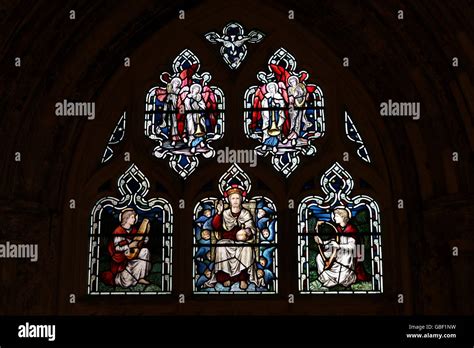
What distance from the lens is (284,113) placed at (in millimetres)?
10336

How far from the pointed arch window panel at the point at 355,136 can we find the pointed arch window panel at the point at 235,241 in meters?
1.16

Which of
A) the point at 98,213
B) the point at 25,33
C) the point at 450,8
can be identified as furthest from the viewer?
the point at 98,213

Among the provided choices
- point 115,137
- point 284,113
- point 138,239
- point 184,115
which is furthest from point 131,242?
point 284,113

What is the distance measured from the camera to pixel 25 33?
9.45m

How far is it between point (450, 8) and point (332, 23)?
67.3 inches

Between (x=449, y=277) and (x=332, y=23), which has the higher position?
(x=332, y=23)

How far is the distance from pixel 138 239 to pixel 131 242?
83mm

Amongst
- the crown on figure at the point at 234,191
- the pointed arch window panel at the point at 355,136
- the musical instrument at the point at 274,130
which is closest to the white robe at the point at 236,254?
the crown on figure at the point at 234,191

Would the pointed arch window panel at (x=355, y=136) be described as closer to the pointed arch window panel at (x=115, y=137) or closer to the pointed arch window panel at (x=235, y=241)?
the pointed arch window panel at (x=235, y=241)

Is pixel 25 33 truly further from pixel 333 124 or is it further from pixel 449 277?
pixel 449 277

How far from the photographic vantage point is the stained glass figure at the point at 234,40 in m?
10.6

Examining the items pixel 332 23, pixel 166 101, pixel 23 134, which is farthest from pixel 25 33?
pixel 332 23

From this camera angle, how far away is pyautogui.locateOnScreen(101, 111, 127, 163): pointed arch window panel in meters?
10.3

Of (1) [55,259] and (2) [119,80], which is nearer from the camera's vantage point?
(1) [55,259]
